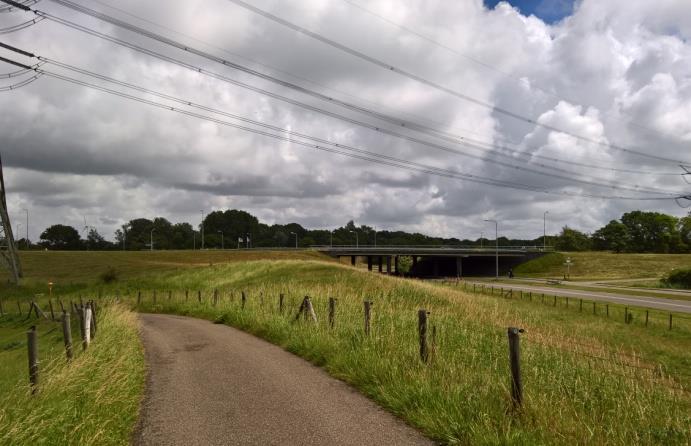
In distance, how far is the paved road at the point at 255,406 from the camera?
7586mm

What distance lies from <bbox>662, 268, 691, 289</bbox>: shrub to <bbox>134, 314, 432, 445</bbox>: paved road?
70.9 m

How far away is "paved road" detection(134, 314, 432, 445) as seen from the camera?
7.59m

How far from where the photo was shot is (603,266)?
349 feet

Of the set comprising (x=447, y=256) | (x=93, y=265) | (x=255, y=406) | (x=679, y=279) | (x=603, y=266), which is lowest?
(x=679, y=279)

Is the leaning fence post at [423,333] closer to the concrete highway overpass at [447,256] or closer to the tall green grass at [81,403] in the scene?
the tall green grass at [81,403]

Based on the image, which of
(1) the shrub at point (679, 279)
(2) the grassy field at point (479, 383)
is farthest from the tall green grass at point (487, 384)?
(1) the shrub at point (679, 279)

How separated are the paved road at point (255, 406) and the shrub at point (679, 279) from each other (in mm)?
70903

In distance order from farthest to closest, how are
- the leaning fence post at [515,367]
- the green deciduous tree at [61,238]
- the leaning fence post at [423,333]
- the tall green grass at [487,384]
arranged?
the green deciduous tree at [61,238], the leaning fence post at [423,333], the leaning fence post at [515,367], the tall green grass at [487,384]

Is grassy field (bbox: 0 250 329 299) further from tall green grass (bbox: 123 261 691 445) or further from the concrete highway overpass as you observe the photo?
tall green grass (bbox: 123 261 691 445)

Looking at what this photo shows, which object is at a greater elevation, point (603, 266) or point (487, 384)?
point (487, 384)

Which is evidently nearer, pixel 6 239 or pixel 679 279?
pixel 6 239

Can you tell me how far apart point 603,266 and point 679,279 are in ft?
124

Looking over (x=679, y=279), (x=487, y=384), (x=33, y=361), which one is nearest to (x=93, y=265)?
(x=33, y=361)

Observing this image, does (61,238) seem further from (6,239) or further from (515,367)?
(515,367)
